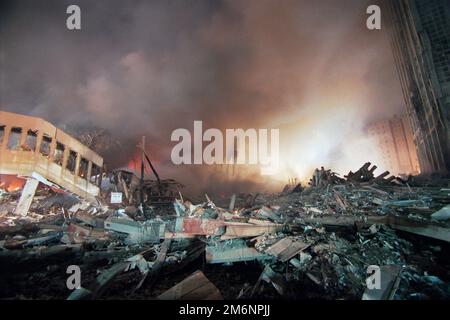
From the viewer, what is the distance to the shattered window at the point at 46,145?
13.7 meters

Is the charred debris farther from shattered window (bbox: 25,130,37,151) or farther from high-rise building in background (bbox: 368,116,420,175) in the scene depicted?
high-rise building in background (bbox: 368,116,420,175)

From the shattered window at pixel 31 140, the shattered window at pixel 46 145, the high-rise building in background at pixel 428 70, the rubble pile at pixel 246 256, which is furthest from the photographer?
the high-rise building in background at pixel 428 70

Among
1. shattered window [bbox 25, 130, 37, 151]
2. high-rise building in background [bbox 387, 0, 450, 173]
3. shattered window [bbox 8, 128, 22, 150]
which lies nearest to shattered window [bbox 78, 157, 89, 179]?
shattered window [bbox 25, 130, 37, 151]

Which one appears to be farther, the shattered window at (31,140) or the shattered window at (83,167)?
the shattered window at (83,167)

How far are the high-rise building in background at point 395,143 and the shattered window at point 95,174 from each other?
61.0 meters

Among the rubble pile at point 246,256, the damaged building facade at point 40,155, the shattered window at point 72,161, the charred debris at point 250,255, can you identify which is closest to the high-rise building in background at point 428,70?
the charred debris at point 250,255

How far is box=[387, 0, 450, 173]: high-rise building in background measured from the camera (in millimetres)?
16875

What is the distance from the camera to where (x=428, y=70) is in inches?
691

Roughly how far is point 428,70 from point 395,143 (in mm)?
43742

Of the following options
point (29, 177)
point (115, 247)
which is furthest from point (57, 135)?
point (115, 247)

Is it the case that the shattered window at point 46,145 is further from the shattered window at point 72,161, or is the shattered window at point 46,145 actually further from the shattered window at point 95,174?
the shattered window at point 95,174
